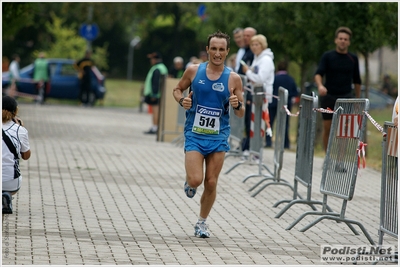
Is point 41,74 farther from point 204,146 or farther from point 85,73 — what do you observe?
point 204,146

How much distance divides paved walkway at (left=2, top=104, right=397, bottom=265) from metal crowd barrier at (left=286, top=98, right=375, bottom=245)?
1.30 feet

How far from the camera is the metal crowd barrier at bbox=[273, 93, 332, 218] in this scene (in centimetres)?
956

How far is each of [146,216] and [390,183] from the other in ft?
10.1

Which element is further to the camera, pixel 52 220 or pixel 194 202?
pixel 194 202

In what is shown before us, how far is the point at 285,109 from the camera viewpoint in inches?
443

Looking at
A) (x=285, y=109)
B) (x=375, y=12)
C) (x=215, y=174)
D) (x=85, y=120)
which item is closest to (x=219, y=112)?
(x=215, y=174)

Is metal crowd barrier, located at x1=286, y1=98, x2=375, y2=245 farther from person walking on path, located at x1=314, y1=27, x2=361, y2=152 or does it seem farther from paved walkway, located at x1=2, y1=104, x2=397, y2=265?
person walking on path, located at x1=314, y1=27, x2=361, y2=152

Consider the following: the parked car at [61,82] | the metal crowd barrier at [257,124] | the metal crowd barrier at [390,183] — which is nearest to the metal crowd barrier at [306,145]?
the metal crowd barrier at [390,183]

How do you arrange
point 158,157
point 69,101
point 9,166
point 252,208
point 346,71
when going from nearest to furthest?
point 9,166 < point 252,208 < point 346,71 < point 158,157 < point 69,101

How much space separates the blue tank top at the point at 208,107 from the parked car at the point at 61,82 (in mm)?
26565

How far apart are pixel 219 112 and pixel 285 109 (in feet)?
9.09

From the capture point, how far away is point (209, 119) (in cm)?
859

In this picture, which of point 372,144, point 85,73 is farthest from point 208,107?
point 85,73

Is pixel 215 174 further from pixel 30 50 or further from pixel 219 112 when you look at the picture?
pixel 30 50
